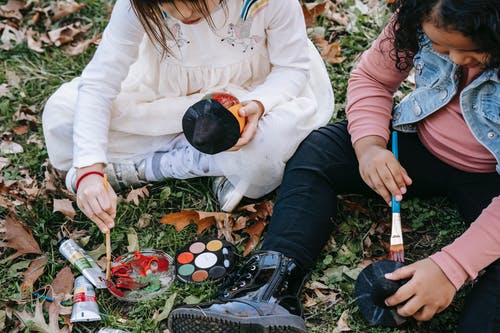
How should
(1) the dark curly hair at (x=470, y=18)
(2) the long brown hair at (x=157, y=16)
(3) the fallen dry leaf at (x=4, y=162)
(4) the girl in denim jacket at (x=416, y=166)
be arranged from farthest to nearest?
1. (3) the fallen dry leaf at (x=4, y=162)
2. (2) the long brown hair at (x=157, y=16)
3. (4) the girl in denim jacket at (x=416, y=166)
4. (1) the dark curly hair at (x=470, y=18)

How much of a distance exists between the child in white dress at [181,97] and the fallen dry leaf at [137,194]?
4cm

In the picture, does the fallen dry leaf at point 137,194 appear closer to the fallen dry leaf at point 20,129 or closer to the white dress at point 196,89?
the white dress at point 196,89

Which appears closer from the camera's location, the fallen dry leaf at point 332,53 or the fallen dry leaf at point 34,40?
the fallen dry leaf at point 332,53

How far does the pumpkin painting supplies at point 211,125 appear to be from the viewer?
5.97 ft

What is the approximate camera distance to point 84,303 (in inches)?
73.1

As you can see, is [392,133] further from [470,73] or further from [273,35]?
[273,35]

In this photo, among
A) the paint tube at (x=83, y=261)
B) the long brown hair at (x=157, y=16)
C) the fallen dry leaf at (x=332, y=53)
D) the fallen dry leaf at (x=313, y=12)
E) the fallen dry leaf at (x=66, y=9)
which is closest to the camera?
the long brown hair at (x=157, y=16)

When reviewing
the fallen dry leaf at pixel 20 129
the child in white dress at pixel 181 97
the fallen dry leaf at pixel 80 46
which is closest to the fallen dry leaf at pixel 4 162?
the fallen dry leaf at pixel 20 129

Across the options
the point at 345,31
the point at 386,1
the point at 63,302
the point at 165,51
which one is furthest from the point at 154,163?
the point at 386,1

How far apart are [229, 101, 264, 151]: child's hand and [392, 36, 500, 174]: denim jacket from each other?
483 mm

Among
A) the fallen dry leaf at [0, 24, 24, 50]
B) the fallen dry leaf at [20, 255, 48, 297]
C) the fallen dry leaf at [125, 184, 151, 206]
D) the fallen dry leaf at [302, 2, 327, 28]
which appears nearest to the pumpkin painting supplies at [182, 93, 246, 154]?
the fallen dry leaf at [125, 184, 151, 206]

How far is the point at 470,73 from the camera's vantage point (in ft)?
5.57

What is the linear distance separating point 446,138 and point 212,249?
0.79 meters

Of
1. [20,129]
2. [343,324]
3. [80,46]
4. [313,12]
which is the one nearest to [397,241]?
[343,324]
